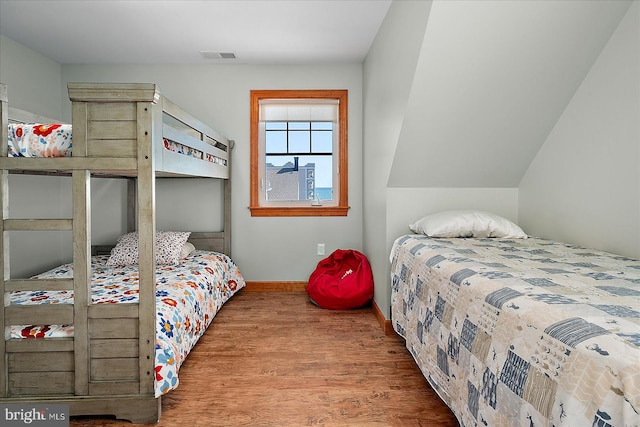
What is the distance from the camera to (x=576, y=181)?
2387mm

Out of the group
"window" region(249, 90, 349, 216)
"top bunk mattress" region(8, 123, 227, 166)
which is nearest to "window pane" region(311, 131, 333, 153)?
"window" region(249, 90, 349, 216)

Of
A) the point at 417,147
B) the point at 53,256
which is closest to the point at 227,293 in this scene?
the point at 53,256

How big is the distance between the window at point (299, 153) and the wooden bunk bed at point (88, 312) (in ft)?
7.26

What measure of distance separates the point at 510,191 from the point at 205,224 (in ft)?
8.99

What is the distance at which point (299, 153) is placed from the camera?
405 cm

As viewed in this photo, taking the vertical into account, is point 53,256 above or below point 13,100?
below

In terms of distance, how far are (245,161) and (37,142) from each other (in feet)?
7.46

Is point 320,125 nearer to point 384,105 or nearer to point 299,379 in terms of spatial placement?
point 384,105

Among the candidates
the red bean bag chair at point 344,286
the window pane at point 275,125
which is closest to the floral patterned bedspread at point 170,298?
the red bean bag chair at point 344,286

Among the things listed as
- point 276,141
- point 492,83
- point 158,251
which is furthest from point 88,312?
point 276,141

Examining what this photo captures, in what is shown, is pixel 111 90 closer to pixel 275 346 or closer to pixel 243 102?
pixel 275 346

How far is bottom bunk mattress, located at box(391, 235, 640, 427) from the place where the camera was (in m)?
0.83

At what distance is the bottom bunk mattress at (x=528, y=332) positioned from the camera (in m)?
0.83

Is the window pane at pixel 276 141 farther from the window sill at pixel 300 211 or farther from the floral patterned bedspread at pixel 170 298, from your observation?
the floral patterned bedspread at pixel 170 298
